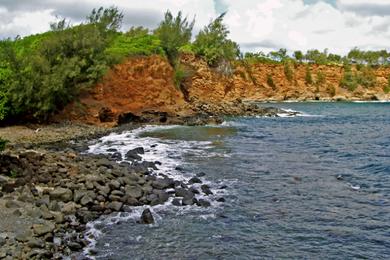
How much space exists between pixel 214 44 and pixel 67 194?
54.6 m

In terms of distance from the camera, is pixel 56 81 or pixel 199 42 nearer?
pixel 56 81

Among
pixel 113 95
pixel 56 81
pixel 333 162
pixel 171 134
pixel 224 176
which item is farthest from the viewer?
pixel 113 95

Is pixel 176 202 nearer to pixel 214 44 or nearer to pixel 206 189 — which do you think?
pixel 206 189

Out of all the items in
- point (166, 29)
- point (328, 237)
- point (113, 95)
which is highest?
point (166, 29)

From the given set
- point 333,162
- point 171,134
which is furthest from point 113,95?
point 333,162

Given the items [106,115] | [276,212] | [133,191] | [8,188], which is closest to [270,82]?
[106,115]

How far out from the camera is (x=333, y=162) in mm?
26281

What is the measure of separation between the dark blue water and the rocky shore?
1.00 meters

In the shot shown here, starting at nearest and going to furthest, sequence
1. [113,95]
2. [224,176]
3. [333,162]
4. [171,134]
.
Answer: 1. [224,176]
2. [333,162]
3. [171,134]
4. [113,95]

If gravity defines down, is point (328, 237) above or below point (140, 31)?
below

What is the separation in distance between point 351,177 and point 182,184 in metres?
8.61

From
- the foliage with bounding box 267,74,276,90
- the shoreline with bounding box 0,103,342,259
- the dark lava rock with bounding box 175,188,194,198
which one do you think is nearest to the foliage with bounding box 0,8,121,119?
the shoreline with bounding box 0,103,342,259

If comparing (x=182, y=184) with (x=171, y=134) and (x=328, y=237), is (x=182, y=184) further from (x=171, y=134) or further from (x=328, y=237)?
(x=171, y=134)

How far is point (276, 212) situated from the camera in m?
16.2
